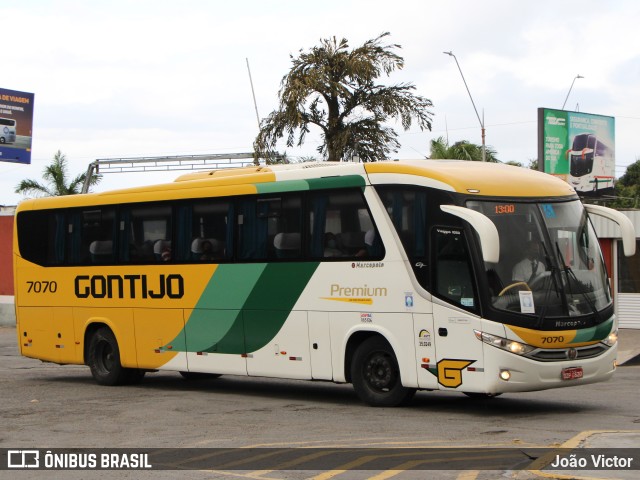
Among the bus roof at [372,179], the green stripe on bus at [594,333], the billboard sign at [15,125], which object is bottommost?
the green stripe on bus at [594,333]

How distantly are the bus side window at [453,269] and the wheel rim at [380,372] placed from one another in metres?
1.38

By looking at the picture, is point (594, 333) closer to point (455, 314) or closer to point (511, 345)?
point (511, 345)

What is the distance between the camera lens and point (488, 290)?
1380 centimetres

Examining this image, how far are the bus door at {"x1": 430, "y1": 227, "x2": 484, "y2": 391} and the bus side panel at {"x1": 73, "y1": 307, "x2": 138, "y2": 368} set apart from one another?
264 inches

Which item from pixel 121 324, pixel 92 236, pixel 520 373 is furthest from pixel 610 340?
pixel 92 236

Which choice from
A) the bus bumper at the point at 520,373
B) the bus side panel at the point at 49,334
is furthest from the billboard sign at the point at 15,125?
the bus bumper at the point at 520,373

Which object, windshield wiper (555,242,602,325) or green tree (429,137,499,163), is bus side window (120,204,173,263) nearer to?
windshield wiper (555,242,602,325)

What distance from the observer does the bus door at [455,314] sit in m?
13.9

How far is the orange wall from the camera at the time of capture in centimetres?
4216

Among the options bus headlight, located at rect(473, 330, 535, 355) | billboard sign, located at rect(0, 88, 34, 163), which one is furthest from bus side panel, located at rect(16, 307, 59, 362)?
billboard sign, located at rect(0, 88, 34, 163)

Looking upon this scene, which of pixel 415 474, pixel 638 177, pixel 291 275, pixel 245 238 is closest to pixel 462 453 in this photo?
pixel 415 474

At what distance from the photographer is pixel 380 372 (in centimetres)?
1518

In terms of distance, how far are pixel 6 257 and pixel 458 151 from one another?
18936 millimetres

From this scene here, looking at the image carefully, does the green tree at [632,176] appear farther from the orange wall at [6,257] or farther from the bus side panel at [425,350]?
the bus side panel at [425,350]
